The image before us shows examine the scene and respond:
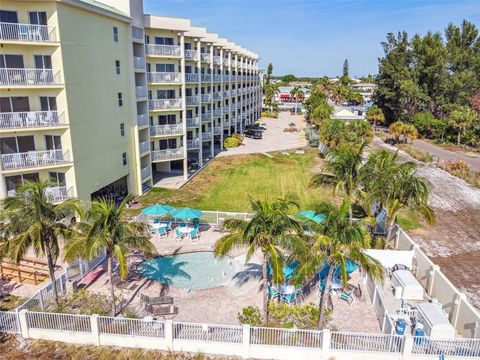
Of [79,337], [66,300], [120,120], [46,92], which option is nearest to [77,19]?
[46,92]

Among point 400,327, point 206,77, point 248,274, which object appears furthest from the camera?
point 206,77

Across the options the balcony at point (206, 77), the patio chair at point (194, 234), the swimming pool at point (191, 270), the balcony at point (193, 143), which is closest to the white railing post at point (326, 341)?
the swimming pool at point (191, 270)

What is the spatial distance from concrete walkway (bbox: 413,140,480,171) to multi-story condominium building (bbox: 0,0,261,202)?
34116 millimetres

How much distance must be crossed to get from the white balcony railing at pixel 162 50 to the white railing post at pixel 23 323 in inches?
966

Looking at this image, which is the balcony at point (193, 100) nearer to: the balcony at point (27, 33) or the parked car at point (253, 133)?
the balcony at point (27, 33)

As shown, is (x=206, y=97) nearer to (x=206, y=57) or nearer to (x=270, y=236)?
(x=206, y=57)

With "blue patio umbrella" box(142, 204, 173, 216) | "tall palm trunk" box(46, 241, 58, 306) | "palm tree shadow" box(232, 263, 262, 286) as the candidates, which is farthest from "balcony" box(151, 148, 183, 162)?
"tall palm trunk" box(46, 241, 58, 306)

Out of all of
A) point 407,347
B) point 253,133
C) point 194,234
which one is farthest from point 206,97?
point 407,347

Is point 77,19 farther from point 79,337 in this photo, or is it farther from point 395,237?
point 395,237

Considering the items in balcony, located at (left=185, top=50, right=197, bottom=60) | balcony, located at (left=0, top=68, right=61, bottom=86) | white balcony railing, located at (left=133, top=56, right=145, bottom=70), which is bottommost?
balcony, located at (left=0, top=68, right=61, bottom=86)

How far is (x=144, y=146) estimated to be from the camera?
3275 cm

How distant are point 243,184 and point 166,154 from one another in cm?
835

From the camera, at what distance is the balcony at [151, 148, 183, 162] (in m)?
34.7

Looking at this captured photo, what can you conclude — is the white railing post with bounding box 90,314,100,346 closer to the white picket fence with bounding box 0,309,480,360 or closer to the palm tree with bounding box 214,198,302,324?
the white picket fence with bounding box 0,309,480,360
